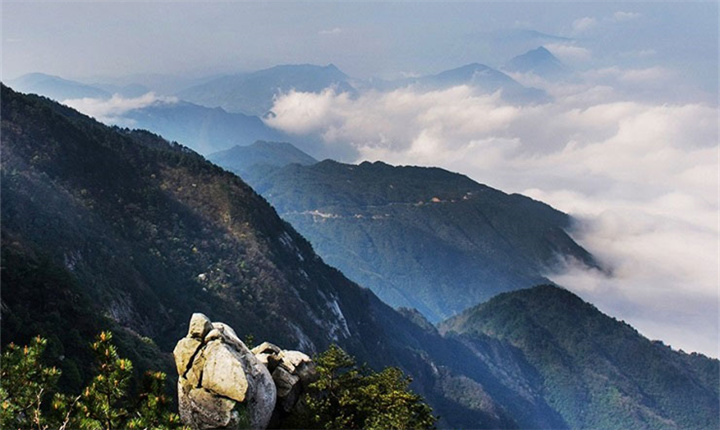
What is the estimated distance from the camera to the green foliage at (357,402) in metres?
41.4

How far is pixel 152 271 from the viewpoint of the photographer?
117625 mm

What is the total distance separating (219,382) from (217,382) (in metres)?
0.14

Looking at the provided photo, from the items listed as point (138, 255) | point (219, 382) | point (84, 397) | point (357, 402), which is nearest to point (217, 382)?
point (219, 382)

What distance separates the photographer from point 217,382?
3512 centimetres

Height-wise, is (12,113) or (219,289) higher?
(12,113)

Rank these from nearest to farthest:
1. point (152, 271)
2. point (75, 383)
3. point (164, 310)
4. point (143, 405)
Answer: point (143, 405), point (75, 383), point (164, 310), point (152, 271)

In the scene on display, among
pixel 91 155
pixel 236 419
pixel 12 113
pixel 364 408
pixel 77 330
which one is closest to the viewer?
pixel 236 419

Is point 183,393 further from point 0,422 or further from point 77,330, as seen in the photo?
point 77,330

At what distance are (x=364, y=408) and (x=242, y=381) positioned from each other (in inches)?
455

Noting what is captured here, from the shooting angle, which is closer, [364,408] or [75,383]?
[364,408]

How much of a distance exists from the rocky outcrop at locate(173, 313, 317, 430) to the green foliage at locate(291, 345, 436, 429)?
14.4 ft

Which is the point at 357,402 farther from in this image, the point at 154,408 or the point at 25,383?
the point at 25,383

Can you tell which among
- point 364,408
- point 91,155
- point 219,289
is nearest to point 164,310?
point 219,289

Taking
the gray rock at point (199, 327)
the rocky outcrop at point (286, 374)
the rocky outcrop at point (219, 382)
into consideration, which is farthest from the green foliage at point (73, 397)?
the rocky outcrop at point (286, 374)
